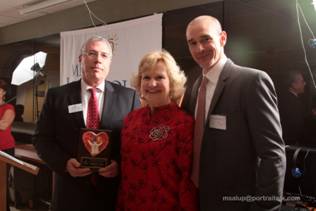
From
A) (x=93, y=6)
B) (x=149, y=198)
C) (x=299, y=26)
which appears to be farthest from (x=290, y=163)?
(x=93, y=6)

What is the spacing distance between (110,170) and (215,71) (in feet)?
2.42

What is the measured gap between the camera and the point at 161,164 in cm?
159

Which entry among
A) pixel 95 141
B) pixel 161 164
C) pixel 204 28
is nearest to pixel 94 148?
pixel 95 141

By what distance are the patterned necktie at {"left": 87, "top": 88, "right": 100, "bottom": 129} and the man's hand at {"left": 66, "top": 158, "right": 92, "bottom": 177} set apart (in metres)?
0.22

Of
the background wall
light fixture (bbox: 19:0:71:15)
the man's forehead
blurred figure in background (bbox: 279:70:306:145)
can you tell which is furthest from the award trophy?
light fixture (bbox: 19:0:71:15)

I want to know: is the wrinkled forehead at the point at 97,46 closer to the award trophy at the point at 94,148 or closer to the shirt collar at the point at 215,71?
the award trophy at the point at 94,148

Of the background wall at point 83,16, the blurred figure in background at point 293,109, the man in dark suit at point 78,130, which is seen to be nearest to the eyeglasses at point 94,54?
the man in dark suit at point 78,130

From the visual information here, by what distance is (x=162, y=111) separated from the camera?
5.58 ft

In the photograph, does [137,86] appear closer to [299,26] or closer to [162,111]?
[162,111]

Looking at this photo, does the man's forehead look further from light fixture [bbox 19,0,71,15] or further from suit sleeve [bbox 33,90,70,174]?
light fixture [bbox 19,0,71,15]

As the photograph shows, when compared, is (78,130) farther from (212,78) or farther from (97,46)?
(212,78)

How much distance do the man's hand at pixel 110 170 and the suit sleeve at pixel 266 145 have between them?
0.72 meters

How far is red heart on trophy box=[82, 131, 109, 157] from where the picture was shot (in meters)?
1.70

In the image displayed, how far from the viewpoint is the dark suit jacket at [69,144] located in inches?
72.5
